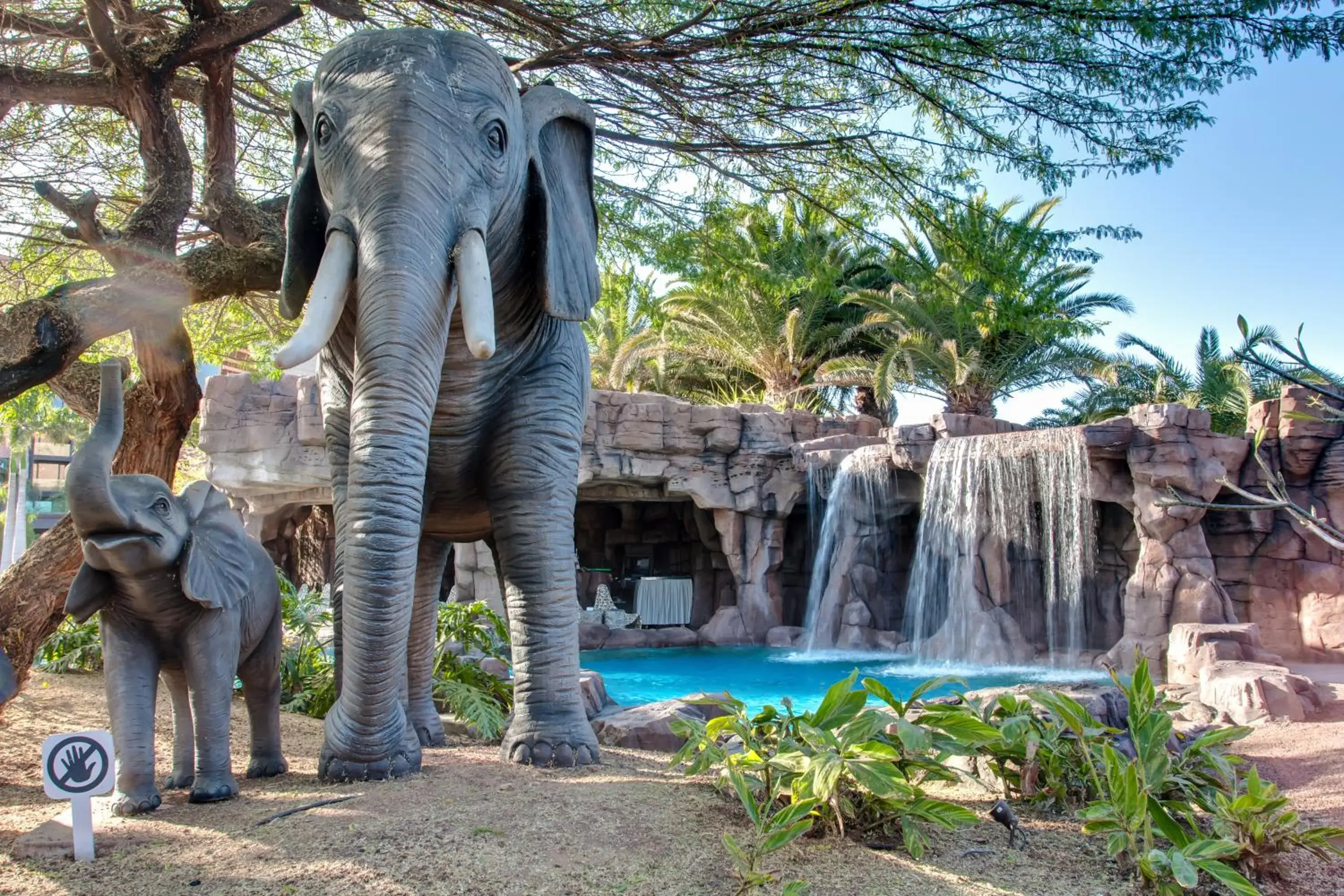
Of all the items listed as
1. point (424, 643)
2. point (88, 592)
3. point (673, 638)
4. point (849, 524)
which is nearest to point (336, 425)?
point (88, 592)

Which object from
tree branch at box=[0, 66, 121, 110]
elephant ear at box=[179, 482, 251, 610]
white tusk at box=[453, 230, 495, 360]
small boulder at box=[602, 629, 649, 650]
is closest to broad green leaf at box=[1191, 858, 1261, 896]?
white tusk at box=[453, 230, 495, 360]

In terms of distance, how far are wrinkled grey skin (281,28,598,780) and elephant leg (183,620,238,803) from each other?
31cm

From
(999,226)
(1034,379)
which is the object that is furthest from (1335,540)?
(1034,379)

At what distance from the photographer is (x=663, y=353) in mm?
24375

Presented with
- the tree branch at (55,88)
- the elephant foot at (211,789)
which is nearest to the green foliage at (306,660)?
the elephant foot at (211,789)

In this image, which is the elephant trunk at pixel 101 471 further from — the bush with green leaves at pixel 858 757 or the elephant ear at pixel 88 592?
the bush with green leaves at pixel 858 757

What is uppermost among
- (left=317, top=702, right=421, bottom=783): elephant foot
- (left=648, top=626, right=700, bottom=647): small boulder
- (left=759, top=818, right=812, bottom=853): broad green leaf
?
(left=317, top=702, right=421, bottom=783): elephant foot

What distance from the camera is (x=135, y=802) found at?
290 centimetres

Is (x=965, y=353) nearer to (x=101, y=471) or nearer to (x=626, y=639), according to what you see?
(x=626, y=639)

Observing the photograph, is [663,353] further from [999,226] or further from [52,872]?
[52,872]

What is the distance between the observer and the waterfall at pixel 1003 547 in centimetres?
1455

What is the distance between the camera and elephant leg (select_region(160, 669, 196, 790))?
3.21 metres

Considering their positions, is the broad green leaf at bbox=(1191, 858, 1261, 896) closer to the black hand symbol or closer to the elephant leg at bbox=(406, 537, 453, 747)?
the black hand symbol

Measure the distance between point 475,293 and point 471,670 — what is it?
386cm
